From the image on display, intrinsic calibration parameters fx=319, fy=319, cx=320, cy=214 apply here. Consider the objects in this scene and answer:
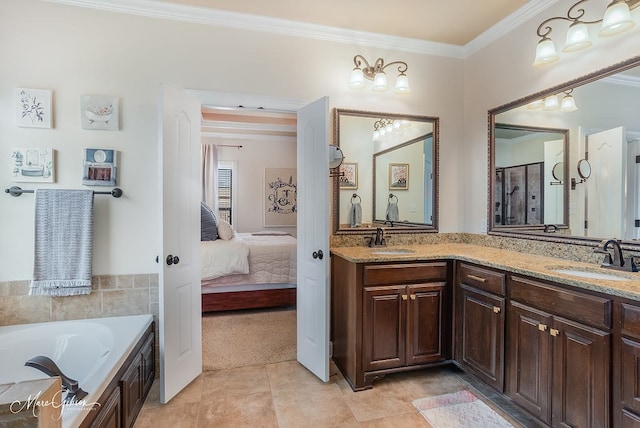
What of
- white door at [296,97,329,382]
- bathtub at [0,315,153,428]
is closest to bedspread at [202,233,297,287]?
white door at [296,97,329,382]

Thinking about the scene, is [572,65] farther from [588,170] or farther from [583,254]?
[583,254]

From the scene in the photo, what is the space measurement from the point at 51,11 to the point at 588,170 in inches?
152

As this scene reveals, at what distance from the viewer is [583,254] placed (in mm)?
→ 2133

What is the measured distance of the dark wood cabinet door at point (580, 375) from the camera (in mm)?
1494

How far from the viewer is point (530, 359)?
185cm

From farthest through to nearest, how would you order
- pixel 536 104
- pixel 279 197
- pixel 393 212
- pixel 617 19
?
pixel 279 197 < pixel 393 212 < pixel 536 104 < pixel 617 19

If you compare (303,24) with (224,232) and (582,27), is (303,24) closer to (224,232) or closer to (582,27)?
(582,27)

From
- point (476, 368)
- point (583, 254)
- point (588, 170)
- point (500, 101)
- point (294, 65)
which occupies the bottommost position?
point (476, 368)

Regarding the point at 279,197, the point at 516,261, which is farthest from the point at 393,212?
the point at 279,197

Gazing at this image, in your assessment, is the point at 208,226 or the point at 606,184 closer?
the point at 606,184

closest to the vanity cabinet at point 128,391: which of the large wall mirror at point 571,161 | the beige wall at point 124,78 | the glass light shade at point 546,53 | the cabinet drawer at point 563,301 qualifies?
the beige wall at point 124,78

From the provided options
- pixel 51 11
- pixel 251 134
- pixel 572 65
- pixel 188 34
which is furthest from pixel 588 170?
pixel 251 134

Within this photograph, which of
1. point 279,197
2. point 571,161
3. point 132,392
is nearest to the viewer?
point 132,392

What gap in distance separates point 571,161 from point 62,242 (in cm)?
359
